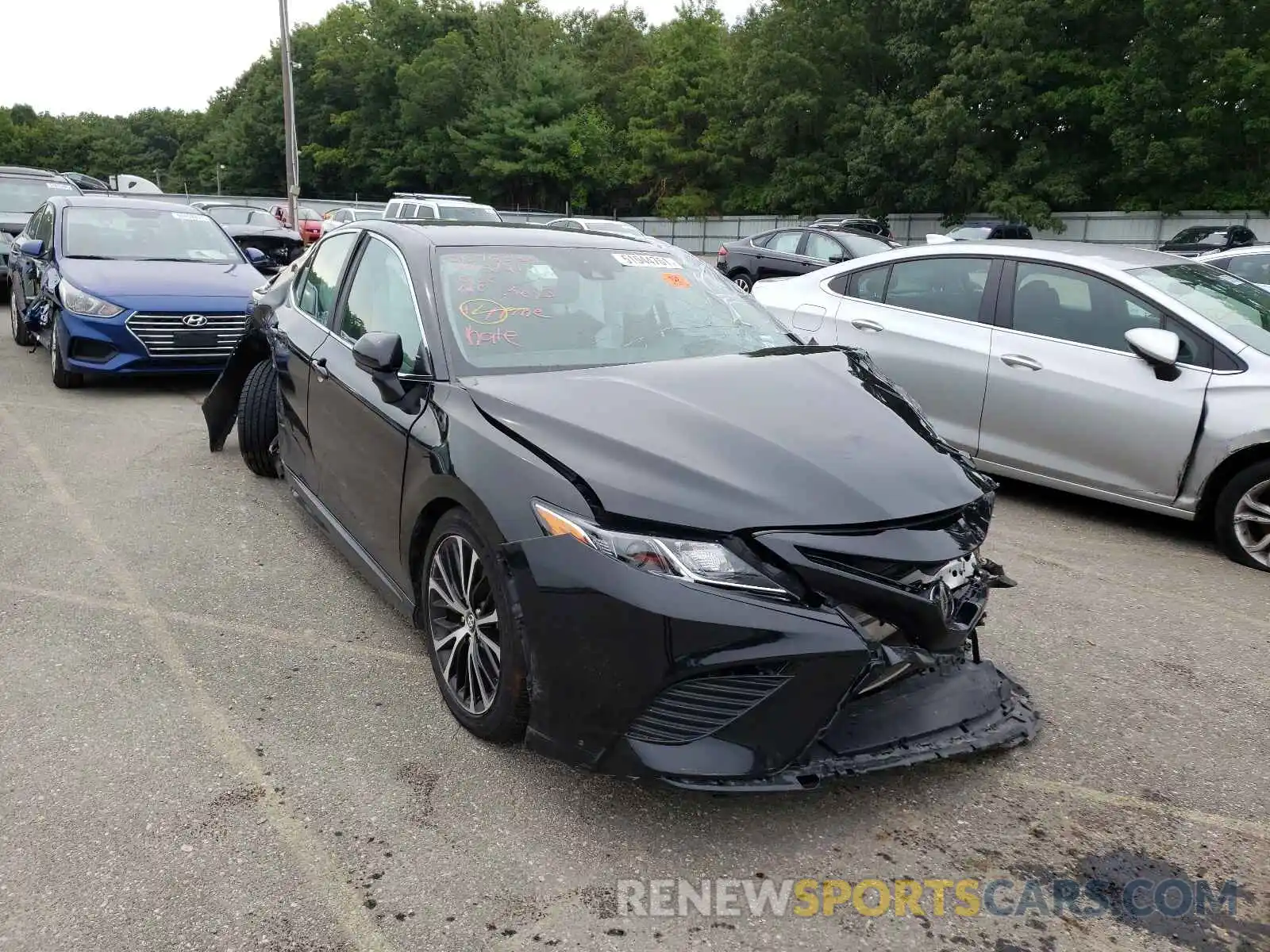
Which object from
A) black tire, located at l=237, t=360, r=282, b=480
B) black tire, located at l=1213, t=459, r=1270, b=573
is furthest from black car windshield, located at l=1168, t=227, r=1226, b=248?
black tire, located at l=237, t=360, r=282, b=480

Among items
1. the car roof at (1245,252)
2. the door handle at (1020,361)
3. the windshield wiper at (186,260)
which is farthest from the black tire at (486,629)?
the car roof at (1245,252)

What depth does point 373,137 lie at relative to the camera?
231 ft

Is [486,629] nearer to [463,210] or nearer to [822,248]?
[822,248]

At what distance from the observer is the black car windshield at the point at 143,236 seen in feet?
28.9

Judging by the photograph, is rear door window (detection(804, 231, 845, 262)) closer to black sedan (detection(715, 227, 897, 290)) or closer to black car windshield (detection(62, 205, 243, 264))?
black sedan (detection(715, 227, 897, 290))

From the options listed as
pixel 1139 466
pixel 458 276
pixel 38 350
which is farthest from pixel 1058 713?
pixel 38 350

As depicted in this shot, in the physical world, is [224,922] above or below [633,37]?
below

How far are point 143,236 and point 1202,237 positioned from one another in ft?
78.9

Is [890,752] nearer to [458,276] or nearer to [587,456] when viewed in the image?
[587,456]

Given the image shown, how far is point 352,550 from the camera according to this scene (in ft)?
12.9

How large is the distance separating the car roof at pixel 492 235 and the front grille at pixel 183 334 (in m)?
4.29

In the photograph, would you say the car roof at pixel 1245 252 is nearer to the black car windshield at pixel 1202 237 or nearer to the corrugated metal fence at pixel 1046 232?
the corrugated metal fence at pixel 1046 232

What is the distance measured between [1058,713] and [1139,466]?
2.32 meters

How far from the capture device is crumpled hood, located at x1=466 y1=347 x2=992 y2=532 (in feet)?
8.39
